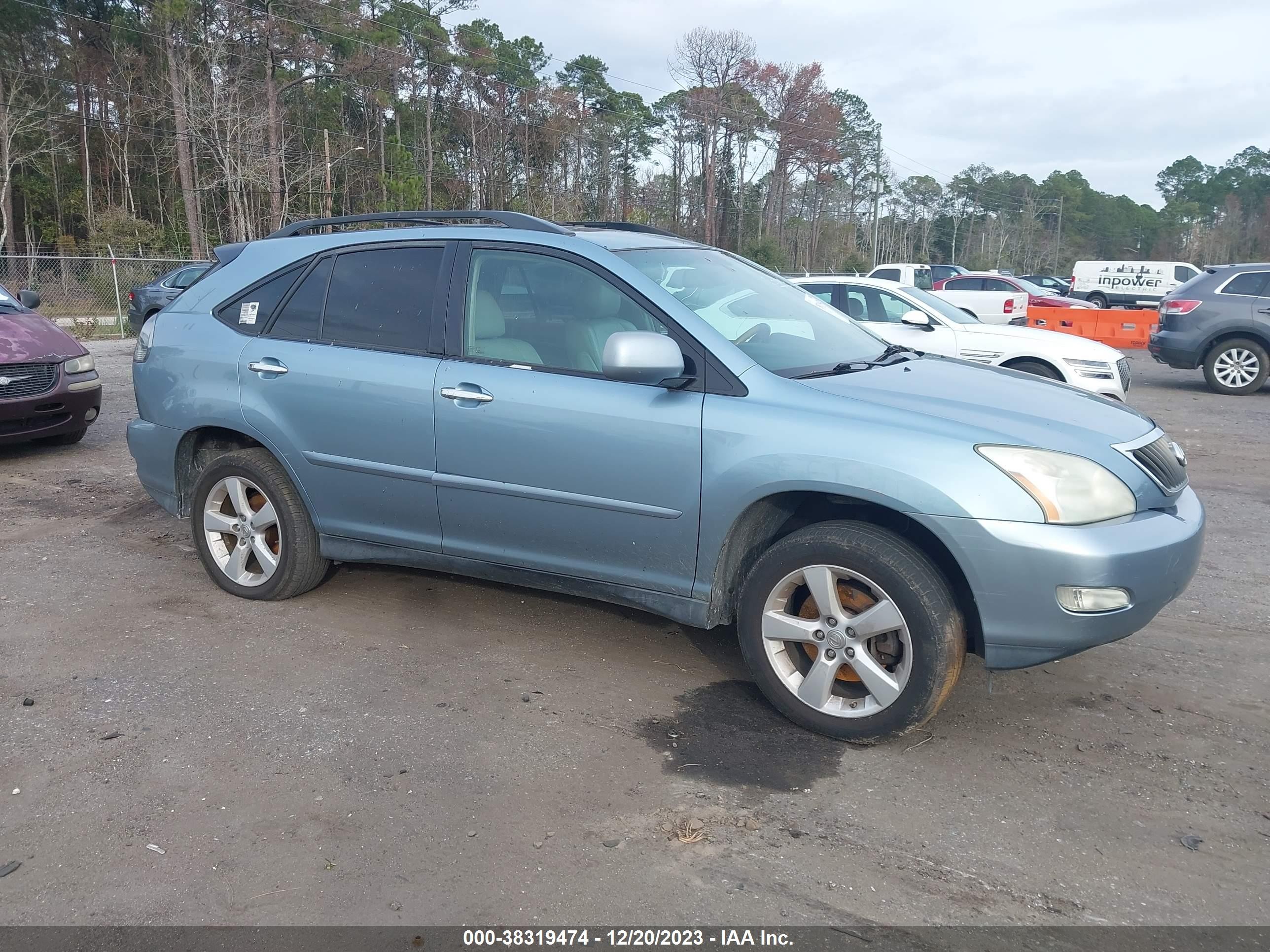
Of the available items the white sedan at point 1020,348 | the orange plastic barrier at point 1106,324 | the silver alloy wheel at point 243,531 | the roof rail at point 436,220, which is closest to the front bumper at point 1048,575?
the roof rail at point 436,220

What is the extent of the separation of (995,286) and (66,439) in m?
21.9

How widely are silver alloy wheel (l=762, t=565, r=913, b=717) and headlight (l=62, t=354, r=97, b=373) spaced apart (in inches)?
282

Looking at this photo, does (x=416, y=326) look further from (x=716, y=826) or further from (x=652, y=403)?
(x=716, y=826)

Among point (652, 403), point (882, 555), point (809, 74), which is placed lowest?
point (882, 555)

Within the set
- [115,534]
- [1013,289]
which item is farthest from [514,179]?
[115,534]

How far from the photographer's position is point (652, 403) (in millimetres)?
3771

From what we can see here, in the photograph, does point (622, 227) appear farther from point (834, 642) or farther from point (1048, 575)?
point (1048, 575)

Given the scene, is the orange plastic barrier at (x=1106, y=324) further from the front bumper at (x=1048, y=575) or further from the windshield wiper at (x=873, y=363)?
the front bumper at (x=1048, y=575)

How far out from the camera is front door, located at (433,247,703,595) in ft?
12.3

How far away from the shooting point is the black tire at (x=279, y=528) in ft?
15.5

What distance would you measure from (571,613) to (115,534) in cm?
320

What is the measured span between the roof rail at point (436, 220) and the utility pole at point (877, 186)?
187 feet

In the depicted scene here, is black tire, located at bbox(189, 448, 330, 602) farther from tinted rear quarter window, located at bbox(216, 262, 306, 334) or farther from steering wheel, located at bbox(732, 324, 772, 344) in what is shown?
steering wheel, located at bbox(732, 324, 772, 344)
